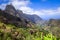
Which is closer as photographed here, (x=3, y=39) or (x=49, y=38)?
(x=49, y=38)

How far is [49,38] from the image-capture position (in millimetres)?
86812

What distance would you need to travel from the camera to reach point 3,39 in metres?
124

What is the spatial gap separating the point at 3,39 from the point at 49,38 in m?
47.5
